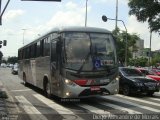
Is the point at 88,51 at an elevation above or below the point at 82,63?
above

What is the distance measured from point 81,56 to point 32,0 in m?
4.59

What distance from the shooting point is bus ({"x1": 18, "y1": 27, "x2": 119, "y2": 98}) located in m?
15.9

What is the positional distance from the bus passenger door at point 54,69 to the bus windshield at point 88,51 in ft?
2.38

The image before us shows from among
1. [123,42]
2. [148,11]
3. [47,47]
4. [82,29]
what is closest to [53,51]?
[47,47]

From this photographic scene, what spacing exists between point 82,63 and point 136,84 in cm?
550

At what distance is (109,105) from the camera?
16359 millimetres

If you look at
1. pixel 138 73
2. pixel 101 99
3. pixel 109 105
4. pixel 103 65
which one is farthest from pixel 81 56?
pixel 138 73

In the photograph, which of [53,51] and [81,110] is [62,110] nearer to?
[81,110]

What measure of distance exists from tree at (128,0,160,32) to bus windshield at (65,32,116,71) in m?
13.7

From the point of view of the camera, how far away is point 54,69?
17.0m

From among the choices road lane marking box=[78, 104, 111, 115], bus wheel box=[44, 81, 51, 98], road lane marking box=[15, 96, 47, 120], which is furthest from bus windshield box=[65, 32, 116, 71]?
bus wheel box=[44, 81, 51, 98]

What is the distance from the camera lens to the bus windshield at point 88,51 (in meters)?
16.0

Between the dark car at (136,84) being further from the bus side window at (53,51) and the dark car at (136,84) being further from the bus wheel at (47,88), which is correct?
the bus side window at (53,51)

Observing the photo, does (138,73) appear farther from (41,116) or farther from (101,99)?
(41,116)
